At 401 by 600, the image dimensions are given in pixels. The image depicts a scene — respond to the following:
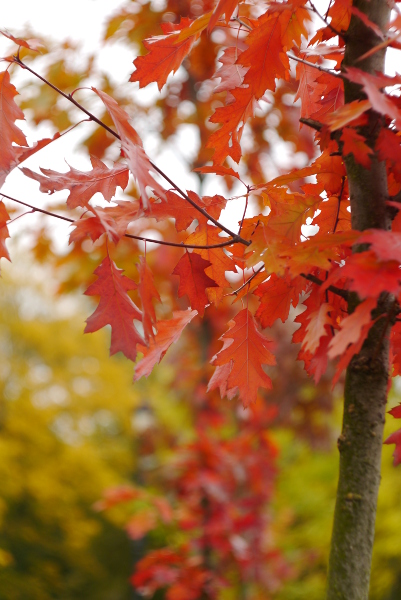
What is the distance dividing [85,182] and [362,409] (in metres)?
0.53

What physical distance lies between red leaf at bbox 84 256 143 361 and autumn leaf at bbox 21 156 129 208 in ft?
0.33

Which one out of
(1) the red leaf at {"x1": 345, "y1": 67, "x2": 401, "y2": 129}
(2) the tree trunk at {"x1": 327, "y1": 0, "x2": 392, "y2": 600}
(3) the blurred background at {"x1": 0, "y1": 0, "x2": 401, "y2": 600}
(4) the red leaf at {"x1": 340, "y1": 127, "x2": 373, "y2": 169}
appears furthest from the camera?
(3) the blurred background at {"x1": 0, "y1": 0, "x2": 401, "y2": 600}

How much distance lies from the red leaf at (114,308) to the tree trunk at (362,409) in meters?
0.32

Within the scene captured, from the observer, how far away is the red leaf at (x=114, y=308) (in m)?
A: 0.75

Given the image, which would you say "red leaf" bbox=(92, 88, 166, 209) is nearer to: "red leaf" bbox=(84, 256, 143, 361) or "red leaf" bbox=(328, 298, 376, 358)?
"red leaf" bbox=(84, 256, 143, 361)

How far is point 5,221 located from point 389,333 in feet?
1.95

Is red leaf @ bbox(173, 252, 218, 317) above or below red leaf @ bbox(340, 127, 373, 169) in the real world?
below

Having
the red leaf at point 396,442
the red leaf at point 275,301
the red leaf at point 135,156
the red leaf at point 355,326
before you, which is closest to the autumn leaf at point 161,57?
the red leaf at point 135,156

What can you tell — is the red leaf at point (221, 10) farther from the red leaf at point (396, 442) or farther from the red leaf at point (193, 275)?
the red leaf at point (396, 442)

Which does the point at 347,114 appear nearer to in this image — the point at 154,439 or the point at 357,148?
the point at 357,148

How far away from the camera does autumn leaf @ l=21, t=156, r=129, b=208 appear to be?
757 mm

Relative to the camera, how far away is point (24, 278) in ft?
27.3

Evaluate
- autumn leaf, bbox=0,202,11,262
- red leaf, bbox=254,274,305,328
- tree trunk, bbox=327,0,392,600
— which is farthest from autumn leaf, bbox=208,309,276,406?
autumn leaf, bbox=0,202,11,262

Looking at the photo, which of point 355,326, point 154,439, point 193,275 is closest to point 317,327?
point 355,326
